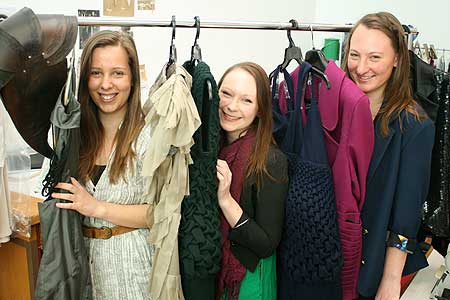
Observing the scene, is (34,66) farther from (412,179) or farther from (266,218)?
(412,179)

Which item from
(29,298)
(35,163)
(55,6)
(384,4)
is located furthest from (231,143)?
(384,4)

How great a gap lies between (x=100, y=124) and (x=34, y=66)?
34 centimetres

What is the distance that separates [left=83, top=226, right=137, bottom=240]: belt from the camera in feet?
4.24

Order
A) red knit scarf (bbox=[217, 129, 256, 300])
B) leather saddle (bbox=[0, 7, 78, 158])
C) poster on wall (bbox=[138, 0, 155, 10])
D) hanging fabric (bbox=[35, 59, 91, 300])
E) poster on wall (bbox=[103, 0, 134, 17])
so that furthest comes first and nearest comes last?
poster on wall (bbox=[138, 0, 155, 10]) → poster on wall (bbox=[103, 0, 134, 17]) → red knit scarf (bbox=[217, 129, 256, 300]) → hanging fabric (bbox=[35, 59, 91, 300]) → leather saddle (bbox=[0, 7, 78, 158])

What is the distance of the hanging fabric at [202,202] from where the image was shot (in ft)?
3.71

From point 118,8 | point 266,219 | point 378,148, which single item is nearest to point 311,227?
point 266,219

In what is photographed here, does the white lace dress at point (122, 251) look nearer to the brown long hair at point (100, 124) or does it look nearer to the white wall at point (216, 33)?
the brown long hair at point (100, 124)

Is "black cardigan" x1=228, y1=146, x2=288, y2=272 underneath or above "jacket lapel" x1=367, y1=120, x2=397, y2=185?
underneath

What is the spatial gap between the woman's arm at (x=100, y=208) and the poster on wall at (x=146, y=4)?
1769mm

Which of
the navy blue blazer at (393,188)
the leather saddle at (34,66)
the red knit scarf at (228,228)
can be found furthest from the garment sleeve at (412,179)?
the leather saddle at (34,66)

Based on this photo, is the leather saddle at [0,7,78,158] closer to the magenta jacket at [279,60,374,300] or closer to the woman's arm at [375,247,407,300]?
the magenta jacket at [279,60,374,300]

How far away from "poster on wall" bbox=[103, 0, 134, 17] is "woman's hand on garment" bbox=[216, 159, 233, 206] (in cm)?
172

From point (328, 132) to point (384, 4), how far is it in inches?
97.0

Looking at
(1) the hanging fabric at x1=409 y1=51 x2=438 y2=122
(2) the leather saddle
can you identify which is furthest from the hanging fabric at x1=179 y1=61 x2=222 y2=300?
(1) the hanging fabric at x1=409 y1=51 x2=438 y2=122
